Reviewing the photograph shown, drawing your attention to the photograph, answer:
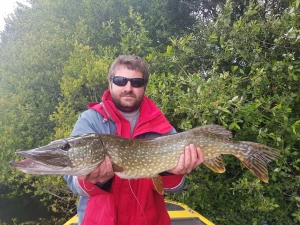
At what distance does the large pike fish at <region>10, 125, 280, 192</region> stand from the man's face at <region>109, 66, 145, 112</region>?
30cm

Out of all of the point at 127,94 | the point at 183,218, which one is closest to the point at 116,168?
the point at 127,94

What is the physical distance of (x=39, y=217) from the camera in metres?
5.98

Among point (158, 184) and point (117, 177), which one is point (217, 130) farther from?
point (117, 177)

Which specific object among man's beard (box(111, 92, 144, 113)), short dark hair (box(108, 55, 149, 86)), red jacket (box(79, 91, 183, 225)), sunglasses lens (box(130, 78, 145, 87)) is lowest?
red jacket (box(79, 91, 183, 225))

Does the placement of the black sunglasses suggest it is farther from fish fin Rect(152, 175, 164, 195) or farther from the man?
fish fin Rect(152, 175, 164, 195)

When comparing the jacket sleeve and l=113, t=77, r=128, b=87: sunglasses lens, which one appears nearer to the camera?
the jacket sleeve

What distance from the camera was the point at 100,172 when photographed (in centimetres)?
146

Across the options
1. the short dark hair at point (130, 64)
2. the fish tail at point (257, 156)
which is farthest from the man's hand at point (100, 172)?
the fish tail at point (257, 156)

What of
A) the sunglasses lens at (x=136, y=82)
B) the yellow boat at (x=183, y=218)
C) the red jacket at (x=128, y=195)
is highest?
the sunglasses lens at (x=136, y=82)

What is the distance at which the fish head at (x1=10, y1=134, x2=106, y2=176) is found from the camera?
1.28 meters

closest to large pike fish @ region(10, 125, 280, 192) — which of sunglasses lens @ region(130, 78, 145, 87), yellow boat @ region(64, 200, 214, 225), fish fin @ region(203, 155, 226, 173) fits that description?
fish fin @ region(203, 155, 226, 173)

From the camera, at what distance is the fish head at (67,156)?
4.19 feet

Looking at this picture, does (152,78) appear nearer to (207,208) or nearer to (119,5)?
(207,208)

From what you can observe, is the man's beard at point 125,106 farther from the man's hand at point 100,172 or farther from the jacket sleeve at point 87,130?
the man's hand at point 100,172
